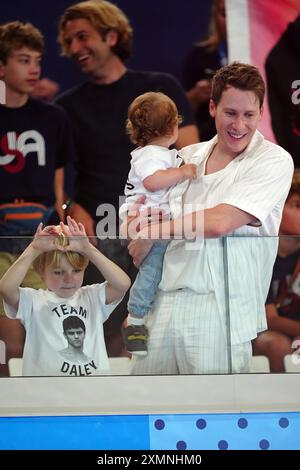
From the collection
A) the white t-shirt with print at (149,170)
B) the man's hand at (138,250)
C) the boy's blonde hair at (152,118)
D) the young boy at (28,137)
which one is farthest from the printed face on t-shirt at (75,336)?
the young boy at (28,137)

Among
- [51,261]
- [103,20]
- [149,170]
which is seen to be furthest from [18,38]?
[51,261]

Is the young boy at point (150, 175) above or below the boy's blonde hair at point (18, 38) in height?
below

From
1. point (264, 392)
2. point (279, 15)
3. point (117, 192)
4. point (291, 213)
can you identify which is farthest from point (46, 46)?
point (264, 392)

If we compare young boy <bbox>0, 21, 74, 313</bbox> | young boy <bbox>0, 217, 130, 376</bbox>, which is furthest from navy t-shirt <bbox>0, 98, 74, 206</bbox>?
young boy <bbox>0, 217, 130, 376</bbox>

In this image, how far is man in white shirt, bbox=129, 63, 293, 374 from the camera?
3.29 metres

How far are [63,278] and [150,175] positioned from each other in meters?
0.54

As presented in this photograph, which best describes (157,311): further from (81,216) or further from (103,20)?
(103,20)

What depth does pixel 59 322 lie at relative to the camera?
3.33 metres

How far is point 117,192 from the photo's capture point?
5.19 metres

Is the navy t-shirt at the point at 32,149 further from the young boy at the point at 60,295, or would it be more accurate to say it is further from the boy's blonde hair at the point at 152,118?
the young boy at the point at 60,295

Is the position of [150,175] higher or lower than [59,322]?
higher

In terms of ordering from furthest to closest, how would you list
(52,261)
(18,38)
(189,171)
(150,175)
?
(18,38)
(150,175)
(189,171)
(52,261)

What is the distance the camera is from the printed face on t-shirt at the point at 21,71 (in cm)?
521

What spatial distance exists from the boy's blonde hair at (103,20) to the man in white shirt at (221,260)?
1938 mm
